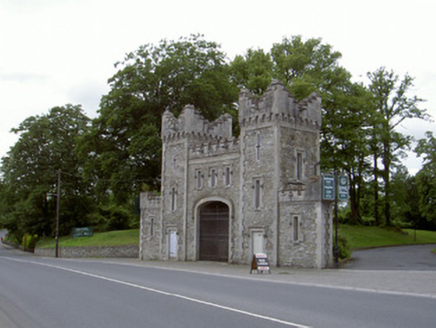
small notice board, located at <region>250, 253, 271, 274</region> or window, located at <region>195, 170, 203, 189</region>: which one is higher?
window, located at <region>195, 170, 203, 189</region>

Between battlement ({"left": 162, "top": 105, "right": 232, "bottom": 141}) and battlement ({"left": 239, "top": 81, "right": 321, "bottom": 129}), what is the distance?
5.25 metres

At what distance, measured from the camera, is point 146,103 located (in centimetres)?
4669

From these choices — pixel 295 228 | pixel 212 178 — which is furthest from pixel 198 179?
pixel 295 228

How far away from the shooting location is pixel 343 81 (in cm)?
4838

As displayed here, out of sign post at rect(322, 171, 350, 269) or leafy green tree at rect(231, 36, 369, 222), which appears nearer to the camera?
sign post at rect(322, 171, 350, 269)

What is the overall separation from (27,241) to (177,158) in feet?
127

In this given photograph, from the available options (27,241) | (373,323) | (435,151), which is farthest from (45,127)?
(373,323)

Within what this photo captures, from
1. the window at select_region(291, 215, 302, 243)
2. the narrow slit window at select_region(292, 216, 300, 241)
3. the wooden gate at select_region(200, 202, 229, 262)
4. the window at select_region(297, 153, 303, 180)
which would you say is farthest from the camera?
the wooden gate at select_region(200, 202, 229, 262)

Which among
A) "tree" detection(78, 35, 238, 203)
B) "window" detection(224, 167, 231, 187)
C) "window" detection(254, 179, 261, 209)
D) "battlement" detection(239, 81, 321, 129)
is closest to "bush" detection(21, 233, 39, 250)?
"tree" detection(78, 35, 238, 203)

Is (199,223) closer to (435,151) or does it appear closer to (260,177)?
(260,177)

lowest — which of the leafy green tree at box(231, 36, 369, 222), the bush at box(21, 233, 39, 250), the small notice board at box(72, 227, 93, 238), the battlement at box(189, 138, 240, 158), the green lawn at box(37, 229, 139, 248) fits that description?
the bush at box(21, 233, 39, 250)

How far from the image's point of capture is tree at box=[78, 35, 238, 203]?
45.7 metres

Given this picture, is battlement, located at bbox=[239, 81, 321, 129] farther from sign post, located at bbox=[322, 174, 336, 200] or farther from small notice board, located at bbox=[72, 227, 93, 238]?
small notice board, located at bbox=[72, 227, 93, 238]

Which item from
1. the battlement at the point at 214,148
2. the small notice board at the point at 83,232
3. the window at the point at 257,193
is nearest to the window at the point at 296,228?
the window at the point at 257,193
